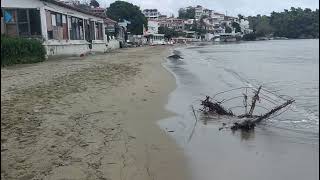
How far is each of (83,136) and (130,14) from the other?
83330 mm

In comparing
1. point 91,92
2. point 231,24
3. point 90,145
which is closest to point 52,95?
point 91,92

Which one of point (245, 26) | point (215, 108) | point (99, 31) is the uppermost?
point (99, 31)

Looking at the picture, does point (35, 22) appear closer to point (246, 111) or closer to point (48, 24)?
point (48, 24)

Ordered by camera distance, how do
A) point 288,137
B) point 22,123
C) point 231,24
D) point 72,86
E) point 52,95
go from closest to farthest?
1. point 22,123
2. point 288,137
3. point 52,95
4. point 72,86
5. point 231,24

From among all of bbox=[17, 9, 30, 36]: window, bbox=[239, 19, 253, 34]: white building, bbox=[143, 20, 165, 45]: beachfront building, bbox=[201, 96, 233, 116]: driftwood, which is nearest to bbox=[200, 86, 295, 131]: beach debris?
bbox=[201, 96, 233, 116]: driftwood

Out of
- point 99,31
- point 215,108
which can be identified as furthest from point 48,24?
point 215,108

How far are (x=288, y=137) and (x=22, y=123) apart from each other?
509 centimetres

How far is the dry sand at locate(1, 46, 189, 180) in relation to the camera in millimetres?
5676

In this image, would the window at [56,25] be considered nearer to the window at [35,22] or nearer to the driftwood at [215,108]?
the window at [35,22]

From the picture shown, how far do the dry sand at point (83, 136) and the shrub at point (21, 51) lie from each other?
31.7ft

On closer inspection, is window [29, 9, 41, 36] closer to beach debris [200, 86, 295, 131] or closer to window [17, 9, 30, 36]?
window [17, 9, 30, 36]

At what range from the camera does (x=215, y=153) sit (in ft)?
23.9

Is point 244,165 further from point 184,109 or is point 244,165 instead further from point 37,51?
point 37,51

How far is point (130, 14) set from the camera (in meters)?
89.0
